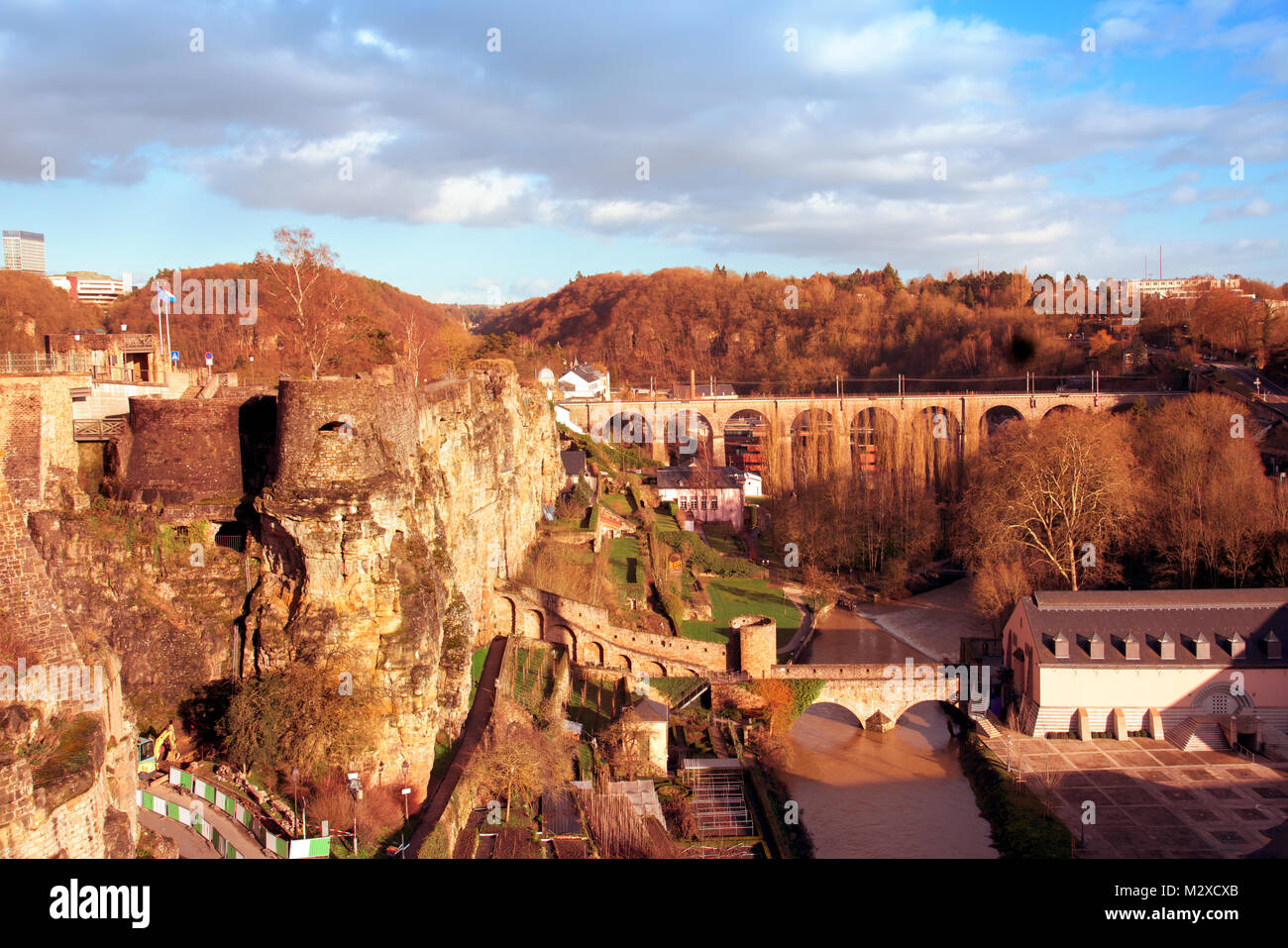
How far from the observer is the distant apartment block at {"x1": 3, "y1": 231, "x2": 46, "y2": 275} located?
116 ft

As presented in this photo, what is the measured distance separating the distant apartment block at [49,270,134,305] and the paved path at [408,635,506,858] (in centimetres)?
2728

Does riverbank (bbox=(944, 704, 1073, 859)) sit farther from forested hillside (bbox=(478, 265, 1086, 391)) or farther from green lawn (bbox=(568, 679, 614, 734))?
forested hillside (bbox=(478, 265, 1086, 391))

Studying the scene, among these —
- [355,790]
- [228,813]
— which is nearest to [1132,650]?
[355,790]

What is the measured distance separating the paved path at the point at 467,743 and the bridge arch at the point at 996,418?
4253cm

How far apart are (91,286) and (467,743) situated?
3707 cm

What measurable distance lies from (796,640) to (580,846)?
56.9ft

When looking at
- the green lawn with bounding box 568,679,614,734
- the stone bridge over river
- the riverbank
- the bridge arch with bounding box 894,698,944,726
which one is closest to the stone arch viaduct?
the bridge arch with bounding box 894,698,944,726

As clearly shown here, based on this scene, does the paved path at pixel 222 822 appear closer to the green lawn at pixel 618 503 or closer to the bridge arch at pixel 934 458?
the green lawn at pixel 618 503

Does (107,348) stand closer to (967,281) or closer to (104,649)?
(104,649)

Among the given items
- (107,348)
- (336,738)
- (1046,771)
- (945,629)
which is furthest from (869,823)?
(107,348)

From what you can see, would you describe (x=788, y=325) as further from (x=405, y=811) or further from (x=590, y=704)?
(x=405, y=811)

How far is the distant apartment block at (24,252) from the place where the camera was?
116 feet

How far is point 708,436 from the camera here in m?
61.3

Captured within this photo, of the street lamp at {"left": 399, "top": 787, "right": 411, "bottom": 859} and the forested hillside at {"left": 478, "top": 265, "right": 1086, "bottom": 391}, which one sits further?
the forested hillside at {"left": 478, "top": 265, "right": 1086, "bottom": 391}
